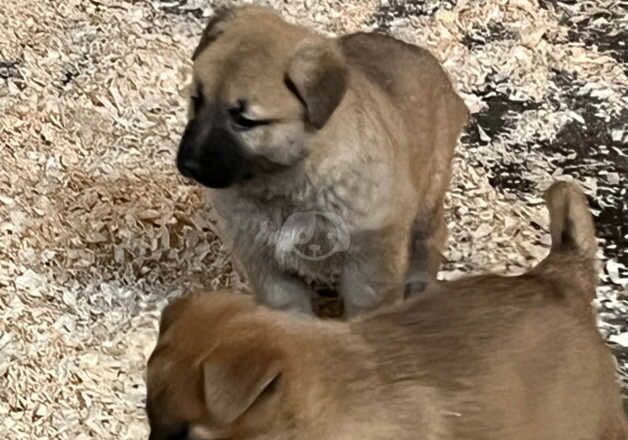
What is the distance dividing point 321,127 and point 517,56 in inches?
73.8

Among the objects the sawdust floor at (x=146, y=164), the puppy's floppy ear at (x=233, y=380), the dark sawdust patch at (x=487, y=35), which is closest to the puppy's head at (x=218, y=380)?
the puppy's floppy ear at (x=233, y=380)

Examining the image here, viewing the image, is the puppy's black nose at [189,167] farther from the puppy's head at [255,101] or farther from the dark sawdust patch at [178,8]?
the dark sawdust patch at [178,8]

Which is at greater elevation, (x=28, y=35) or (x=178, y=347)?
(x=178, y=347)

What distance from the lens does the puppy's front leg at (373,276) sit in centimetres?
349

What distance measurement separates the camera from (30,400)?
3.64 metres

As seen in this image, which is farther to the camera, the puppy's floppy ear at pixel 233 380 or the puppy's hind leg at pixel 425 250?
the puppy's hind leg at pixel 425 250

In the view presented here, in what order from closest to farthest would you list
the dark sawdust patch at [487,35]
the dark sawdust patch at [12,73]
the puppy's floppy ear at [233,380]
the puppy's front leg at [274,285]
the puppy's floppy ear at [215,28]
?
the puppy's floppy ear at [233,380], the puppy's floppy ear at [215,28], the puppy's front leg at [274,285], the dark sawdust patch at [12,73], the dark sawdust patch at [487,35]

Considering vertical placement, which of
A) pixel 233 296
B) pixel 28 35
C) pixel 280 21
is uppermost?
pixel 280 21

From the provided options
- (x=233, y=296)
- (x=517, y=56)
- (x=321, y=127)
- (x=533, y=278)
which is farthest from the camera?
(x=517, y=56)

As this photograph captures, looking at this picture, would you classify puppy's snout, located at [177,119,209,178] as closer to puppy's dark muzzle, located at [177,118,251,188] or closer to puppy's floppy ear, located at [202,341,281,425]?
puppy's dark muzzle, located at [177,118,251,188]

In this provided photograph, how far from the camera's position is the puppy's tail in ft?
9.92

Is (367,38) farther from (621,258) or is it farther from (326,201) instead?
(621,258)

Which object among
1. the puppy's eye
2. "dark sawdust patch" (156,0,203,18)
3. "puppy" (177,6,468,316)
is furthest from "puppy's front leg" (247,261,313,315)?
"dark sawdust patch" (156,0,203,18)

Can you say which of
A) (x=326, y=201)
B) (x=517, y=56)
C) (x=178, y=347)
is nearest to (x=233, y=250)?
(x=326, y=201)
